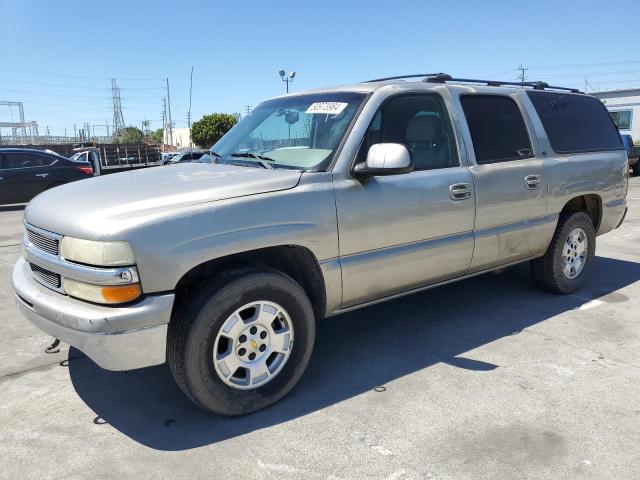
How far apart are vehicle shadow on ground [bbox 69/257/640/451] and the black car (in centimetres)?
1037

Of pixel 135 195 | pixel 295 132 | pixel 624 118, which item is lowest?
pixel 135 195

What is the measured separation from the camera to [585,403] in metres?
3.21

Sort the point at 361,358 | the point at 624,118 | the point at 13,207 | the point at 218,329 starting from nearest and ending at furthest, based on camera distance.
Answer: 1. the point at 218,329
2. the point at 361,358
3. the point at 13,207
4. the point at 624,118

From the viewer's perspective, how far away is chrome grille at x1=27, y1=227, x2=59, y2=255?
2928 mm

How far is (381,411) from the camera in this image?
3.14 metres

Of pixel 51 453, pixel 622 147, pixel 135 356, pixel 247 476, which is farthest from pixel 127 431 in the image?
pixel 622 147

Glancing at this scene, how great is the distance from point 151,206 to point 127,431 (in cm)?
125

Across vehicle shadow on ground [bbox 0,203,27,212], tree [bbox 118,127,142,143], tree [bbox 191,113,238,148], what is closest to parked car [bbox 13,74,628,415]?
vehicle shadow on ground [bbox 0,203,27,212]

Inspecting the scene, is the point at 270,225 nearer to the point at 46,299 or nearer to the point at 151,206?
the point at 151,206

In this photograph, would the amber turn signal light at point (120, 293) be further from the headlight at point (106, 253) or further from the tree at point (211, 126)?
the tree at point (211, 126)

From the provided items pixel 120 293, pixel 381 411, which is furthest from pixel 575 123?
pixel 120 293

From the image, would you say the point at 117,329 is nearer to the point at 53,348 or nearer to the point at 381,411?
the point at 381,411

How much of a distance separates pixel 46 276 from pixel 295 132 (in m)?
1.84

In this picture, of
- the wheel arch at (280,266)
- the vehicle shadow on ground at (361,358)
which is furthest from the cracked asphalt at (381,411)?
the wheel arch at (280,266)
